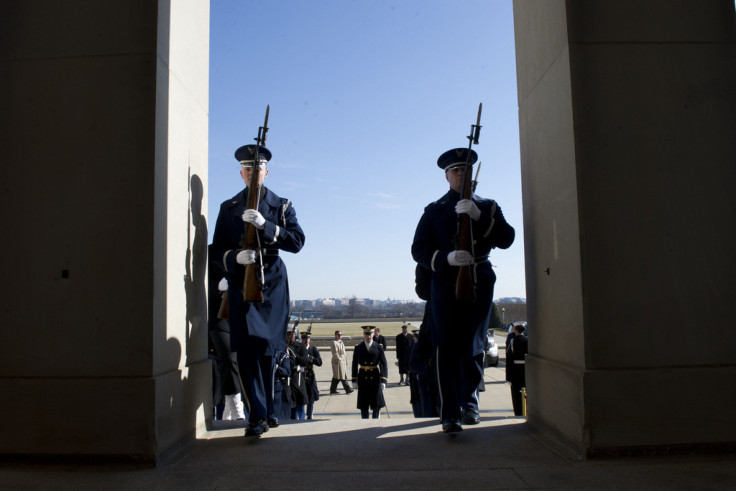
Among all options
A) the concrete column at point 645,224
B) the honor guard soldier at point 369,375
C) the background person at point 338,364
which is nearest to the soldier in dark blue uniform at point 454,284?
the concrete column at point 645,224

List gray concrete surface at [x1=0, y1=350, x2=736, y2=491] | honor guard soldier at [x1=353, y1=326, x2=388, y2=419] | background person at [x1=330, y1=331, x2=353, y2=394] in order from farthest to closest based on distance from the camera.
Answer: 1. background person at [x1=330, y1=331, x2=353, y2=394]
2. honor guard soldier at [x1=353, y1=326, x2=388, y2=419]
3. gray concrete surface at [x1=0, y1=350, x2=736, y2=491]

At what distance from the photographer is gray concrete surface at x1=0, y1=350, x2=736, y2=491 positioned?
10.6 ft

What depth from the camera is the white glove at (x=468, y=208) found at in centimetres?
454

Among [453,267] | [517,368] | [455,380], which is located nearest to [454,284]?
[453,267]

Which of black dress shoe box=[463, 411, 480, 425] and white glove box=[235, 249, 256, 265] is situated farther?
black dress shoe box=[463, 411, 480, 425]

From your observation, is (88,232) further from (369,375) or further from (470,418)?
(369,375)

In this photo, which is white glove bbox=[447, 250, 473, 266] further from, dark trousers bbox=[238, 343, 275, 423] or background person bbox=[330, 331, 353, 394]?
background person bbox=[330, 331, 353, 394]

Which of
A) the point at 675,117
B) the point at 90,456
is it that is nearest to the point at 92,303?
the point at 90,456

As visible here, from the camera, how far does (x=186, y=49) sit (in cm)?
455

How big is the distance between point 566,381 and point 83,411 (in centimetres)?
290

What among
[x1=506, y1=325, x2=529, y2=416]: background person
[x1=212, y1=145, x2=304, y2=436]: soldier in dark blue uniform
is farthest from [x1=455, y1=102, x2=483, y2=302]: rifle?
[x1=506, y1=325, x2=529, y2=416]: background person

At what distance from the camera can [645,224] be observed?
3.69 metres

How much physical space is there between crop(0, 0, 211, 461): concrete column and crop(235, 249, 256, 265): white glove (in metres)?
0.53

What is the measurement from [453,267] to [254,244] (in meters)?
1.48
